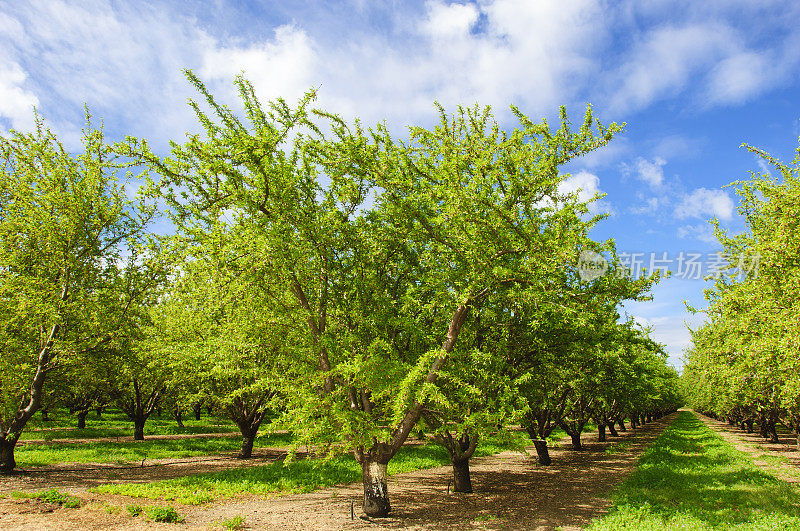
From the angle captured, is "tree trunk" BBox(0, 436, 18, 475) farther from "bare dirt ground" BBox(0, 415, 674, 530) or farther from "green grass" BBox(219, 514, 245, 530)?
"green grass" BBox(219, 514, 245, 530)

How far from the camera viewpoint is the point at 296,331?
1336 cm

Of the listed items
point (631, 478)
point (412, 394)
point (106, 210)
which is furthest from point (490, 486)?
point (106, 210)

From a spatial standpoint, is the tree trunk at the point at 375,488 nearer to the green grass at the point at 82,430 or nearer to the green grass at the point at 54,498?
the green grass at the point at 54,498

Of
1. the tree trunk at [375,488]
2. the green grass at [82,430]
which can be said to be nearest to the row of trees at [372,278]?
the tree trunk at [375,488]

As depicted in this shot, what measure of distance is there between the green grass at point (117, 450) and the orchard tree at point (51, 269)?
4.60m

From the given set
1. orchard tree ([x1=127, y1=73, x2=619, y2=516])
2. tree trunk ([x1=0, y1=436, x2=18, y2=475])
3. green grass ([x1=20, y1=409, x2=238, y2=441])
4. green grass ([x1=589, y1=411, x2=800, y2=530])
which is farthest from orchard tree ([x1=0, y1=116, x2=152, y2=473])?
green grass ([x1=589, y1=411, x2=800, y2=530])

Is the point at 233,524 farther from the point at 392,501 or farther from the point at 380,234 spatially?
the point at 380,234

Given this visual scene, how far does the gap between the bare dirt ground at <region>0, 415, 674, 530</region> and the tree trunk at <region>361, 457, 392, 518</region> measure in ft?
1.21

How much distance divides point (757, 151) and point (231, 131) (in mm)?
21812

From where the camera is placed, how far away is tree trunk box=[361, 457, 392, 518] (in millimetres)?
13070

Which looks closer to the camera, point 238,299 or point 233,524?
point 233,524

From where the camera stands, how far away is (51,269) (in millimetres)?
18219

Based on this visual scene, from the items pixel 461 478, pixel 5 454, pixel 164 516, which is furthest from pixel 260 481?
pixel 5 454

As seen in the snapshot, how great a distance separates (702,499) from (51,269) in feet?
91.4
